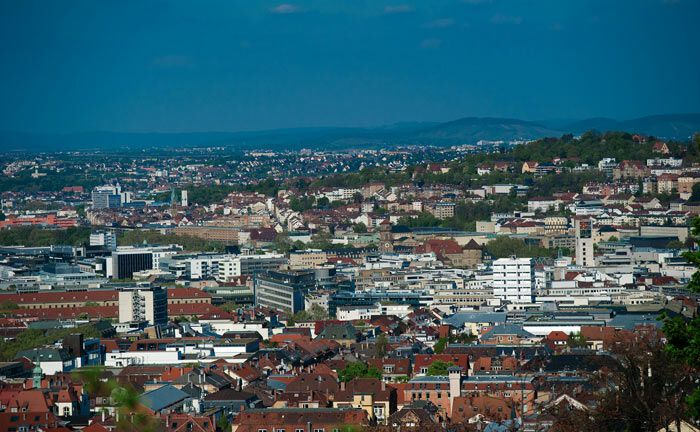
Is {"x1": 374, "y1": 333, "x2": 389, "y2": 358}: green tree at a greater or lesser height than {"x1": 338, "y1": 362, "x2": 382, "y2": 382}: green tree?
lesser

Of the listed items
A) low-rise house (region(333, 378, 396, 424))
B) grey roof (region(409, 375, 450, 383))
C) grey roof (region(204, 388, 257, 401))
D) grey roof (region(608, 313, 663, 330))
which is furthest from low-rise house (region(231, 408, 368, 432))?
grey roof (region(608, 313, 663, 330))

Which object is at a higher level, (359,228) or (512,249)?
(359,228)

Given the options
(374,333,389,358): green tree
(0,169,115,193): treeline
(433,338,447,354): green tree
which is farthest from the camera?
(0,169,115,193): treeline

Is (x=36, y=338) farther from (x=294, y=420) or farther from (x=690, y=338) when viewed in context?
(x=690, y=338)

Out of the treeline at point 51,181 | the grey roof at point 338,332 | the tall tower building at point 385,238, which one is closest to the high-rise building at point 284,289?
the grey roof at point 338,332

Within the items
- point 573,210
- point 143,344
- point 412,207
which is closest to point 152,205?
point 412,207

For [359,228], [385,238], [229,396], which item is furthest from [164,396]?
[359,228]

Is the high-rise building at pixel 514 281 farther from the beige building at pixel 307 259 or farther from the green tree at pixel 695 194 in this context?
the green tree at pixel 695 194

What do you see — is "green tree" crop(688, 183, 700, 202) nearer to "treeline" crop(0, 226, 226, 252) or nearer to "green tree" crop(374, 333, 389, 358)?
"treeline" crop(0, 226, 226, 252)
